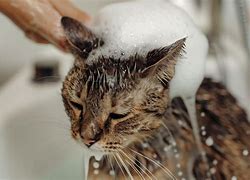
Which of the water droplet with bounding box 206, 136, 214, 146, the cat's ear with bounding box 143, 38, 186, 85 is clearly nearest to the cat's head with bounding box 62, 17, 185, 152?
the cat's ear with bounding box 143, 38, 186, 85

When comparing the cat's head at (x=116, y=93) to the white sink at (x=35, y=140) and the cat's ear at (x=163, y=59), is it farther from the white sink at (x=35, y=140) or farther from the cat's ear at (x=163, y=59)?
the white sink at (x=35, y=140)

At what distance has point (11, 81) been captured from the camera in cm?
92

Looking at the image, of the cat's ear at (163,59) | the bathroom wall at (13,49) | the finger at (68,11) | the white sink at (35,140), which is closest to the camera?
the cat's ear at (163,59)

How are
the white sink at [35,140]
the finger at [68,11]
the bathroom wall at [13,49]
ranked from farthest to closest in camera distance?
the bathroom wall at [13,49], the white sink at [35,140], the finger at [68,11]

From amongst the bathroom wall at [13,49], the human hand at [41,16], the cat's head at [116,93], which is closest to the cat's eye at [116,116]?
the cat's head at [116,93]

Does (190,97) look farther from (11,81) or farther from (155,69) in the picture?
(11,81)

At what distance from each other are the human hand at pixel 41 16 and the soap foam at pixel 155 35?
41 mm

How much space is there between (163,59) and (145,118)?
0.07m

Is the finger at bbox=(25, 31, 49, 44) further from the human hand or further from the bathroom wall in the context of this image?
the bathroom wall

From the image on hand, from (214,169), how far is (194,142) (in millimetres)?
40

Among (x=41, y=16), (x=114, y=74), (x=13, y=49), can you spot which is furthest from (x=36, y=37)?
(x=13, y=49)

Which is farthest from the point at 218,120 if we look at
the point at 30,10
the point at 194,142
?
the point at 30,10

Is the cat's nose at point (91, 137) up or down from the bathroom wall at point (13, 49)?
down

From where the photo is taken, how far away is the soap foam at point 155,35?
0.54 m
